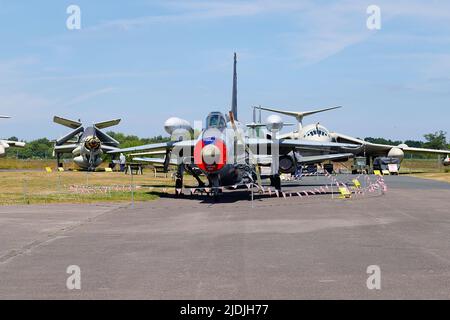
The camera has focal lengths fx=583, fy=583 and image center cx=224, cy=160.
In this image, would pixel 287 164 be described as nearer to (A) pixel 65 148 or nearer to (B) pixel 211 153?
(B) pixel 211 153

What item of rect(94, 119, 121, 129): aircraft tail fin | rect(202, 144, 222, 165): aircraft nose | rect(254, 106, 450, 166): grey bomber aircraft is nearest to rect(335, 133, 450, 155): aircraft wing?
rect(254, 106, 450, 166): grey bomber aircraft

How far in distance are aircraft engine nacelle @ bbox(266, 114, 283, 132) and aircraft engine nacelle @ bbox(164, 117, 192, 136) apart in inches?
327

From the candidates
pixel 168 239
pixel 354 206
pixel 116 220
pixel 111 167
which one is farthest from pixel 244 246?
pixel 111 167

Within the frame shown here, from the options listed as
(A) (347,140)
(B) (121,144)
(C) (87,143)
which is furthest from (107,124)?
(B) (121,144)

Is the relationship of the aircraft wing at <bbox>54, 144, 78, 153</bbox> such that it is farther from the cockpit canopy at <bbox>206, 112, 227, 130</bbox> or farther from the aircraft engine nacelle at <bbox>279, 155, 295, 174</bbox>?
the cockpit canopy at <bbox>206, 112, 227, 130</bbox>

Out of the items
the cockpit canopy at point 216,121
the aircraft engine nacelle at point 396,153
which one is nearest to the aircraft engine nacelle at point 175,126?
the cockpit canopy at point 216,121

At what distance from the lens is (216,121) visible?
23.7 metres

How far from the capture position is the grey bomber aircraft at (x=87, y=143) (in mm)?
56500

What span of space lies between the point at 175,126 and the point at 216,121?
4.36 meters

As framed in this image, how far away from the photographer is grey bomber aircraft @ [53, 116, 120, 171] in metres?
56.5

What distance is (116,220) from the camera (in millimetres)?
16922

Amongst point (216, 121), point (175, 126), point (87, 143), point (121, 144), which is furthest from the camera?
point (121, 144)

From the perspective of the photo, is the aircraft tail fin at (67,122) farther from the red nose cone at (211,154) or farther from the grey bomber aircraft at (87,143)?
the red nose cone at (211,154)

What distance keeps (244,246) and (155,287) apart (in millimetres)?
4006
